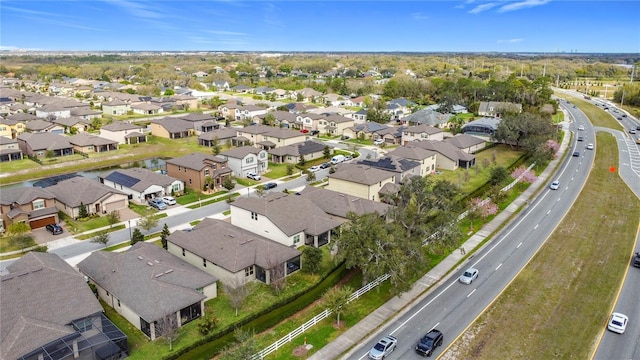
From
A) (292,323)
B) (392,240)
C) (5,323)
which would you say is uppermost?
(392,240)

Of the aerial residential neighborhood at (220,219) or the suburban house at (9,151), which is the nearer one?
the aerial residential neighborhood at (220,219)

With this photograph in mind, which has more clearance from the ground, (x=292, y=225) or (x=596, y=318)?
(x=292, y=225)

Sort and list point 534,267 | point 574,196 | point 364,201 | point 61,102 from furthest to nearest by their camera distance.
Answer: point 61,102, point 574,196, point 364,201, point 534,267

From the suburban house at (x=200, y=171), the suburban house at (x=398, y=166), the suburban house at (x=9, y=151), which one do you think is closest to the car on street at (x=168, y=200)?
the suburban house at (x=200, y=171)

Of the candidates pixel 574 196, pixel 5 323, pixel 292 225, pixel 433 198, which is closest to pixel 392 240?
pixel 433 198

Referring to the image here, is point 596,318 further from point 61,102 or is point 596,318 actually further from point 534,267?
point 61,102

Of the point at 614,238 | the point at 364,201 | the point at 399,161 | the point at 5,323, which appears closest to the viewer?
the point at 5,323

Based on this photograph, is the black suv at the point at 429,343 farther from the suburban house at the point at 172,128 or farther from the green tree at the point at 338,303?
the suburban house at the point at 172,128
